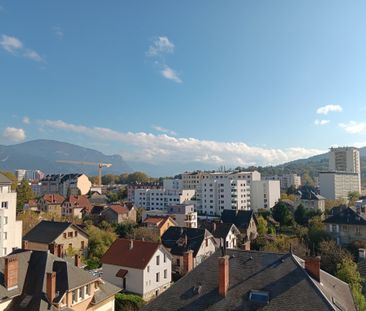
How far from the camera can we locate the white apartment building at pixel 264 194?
12619 cm

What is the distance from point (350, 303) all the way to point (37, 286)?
2171cm

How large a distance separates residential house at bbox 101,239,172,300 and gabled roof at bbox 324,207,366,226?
31271 mm

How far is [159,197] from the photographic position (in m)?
130

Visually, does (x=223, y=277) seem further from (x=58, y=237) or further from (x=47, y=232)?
(x=47, y=232)

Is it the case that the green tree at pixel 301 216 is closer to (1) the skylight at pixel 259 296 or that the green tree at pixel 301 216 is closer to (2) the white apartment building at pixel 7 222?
(2) the white apartment building at pixel 7 222

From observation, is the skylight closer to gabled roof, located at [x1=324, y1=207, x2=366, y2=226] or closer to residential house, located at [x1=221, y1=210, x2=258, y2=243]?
gabled roof, located at [x1=324, y1=207, x2=366, y2=226]

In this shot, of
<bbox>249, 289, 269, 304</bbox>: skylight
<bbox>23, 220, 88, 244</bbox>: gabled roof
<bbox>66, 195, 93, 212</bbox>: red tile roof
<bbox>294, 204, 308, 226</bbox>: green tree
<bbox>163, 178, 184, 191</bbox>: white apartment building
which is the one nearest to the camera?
<bbox>249, 289, 269, 304</bbox>: skylight

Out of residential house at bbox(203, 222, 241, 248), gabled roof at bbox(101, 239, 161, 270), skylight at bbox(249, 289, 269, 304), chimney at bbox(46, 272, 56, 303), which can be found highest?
skylight at bbox(249, 289, 269, 304)

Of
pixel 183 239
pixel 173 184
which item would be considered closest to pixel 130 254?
pixel 183 239

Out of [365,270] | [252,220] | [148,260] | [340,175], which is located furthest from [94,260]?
[340,175]

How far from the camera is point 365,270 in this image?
3269 cm

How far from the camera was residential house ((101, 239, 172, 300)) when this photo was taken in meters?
38.3

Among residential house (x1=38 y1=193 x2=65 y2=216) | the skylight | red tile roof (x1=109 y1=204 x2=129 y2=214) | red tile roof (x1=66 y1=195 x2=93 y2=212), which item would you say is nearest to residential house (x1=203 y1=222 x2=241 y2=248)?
red tile roof (x1=109 y1=204 x2=129 y2=214)

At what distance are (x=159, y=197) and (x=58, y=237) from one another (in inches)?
3062
